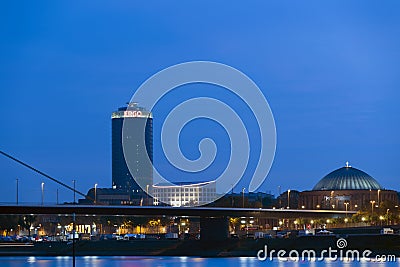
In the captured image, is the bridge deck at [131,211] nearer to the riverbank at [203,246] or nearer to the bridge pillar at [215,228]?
the bridge pillar at [215,228]

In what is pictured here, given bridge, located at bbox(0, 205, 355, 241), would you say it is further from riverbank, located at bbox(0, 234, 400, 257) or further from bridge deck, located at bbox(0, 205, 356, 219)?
riverbank, located at bbox(0, 234, 400, 257)

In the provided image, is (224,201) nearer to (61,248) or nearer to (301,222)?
(301,222)

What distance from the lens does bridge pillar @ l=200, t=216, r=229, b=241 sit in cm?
12469

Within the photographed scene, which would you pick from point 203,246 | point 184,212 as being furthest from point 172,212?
A: point 203,246

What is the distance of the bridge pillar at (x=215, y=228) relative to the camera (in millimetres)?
124688

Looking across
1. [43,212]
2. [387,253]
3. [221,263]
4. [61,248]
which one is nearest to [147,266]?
[221,263]

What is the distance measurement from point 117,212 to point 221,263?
14.7m

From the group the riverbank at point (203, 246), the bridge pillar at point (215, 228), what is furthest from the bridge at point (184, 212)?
the riverbank at point (203, 246)

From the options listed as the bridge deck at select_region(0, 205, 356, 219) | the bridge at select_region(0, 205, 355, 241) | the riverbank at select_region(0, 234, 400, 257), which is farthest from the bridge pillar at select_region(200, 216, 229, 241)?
the bridge deck at select_region(0, 205, 356, 219)

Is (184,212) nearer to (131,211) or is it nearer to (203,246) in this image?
(131,211)

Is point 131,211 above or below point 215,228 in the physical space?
above

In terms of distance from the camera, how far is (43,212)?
349 feet

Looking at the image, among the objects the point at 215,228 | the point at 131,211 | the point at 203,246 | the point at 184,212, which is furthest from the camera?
the point at 215,228

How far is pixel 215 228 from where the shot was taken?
411ft
